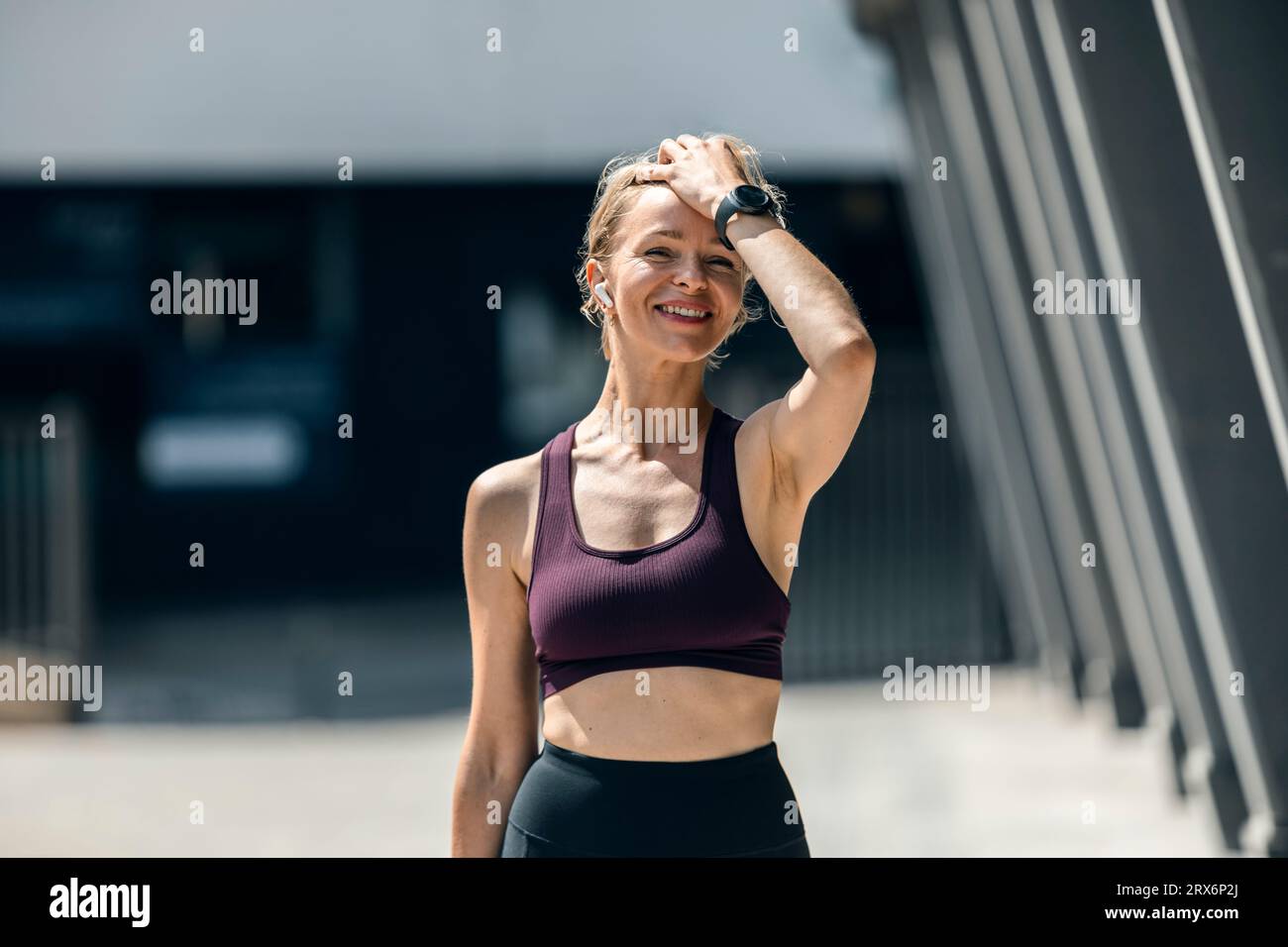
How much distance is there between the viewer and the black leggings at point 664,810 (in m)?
2.31

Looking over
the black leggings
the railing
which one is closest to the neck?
the black leggings

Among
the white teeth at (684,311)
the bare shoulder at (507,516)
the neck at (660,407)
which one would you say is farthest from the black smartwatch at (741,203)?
the bare shoulder at (507,516)

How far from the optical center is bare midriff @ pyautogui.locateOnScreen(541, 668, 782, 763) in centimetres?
232

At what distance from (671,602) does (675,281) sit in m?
0.53

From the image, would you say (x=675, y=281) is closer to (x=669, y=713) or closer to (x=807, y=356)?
(x=807, y=356)

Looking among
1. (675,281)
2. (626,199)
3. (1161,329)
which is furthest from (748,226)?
(1161,329)

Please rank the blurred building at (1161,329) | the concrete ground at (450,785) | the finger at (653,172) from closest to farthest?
the finger at (653,172), the blurred building at (1161,329), the concrete ground at (450,785)

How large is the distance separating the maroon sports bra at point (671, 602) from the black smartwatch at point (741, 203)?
1.27 feet

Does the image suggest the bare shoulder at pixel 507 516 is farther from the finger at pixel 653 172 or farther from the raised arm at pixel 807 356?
the finger at pixel 653 172

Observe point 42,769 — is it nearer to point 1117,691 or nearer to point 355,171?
point 1117,691

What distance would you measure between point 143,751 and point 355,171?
9.04 m

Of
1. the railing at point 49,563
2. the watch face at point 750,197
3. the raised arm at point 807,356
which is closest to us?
the raised arm at point 807,356

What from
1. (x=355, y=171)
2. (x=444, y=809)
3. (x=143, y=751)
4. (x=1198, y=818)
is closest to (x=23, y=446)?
(x=143, y=751)

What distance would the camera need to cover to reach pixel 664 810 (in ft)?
7.58
